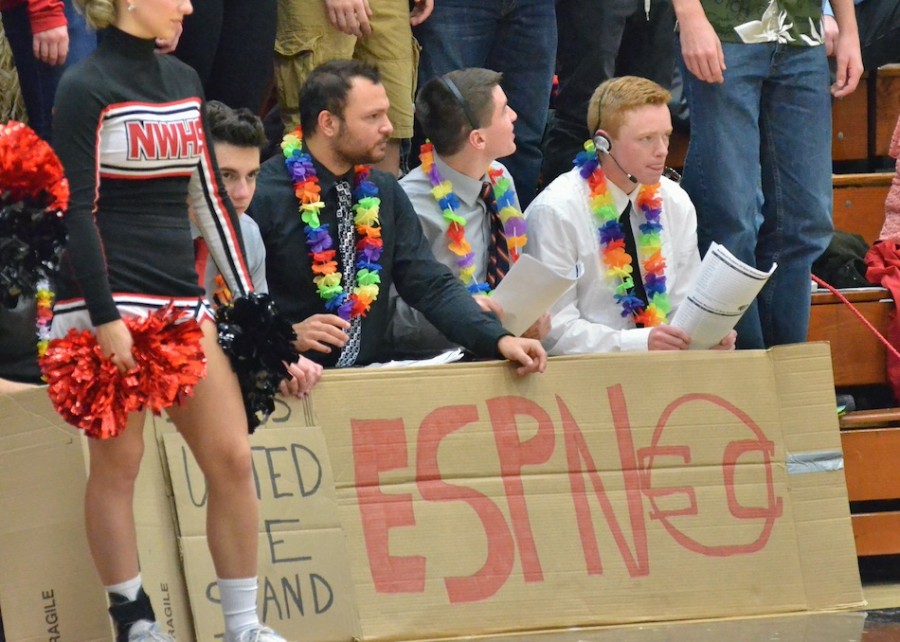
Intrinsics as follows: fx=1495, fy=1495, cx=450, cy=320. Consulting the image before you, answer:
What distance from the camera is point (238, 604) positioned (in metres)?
2.96

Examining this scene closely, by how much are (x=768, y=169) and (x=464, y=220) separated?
35.2 inches

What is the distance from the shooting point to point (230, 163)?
12.5ft

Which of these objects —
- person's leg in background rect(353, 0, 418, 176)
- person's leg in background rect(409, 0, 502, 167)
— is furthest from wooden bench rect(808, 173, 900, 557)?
person's leg in background rect(353, 0, 418, 176)

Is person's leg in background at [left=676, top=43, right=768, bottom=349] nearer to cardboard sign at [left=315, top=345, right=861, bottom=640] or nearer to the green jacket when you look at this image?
the green jacket

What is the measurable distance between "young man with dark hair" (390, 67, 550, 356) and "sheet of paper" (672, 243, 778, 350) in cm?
66

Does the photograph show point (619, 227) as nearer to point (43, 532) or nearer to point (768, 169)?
point (768, 169)

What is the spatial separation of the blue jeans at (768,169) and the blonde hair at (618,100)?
0.86ft

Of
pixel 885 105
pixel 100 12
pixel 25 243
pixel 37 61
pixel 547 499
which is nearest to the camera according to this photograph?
pixel 25 243

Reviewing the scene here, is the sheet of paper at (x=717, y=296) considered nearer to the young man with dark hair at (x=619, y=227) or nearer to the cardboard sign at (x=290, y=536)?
the young man with dark hair at (x=619, y=227)

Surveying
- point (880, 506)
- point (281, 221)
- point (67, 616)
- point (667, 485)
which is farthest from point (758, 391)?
point (67, 616)

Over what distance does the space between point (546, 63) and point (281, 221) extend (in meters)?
1.24

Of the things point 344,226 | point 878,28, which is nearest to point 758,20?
point 344,226

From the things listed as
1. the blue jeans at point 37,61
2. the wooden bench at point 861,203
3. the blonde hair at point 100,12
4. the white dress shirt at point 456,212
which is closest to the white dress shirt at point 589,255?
the white dress shirt at point 456,212

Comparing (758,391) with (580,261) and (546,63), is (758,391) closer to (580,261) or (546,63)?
(580,261)
